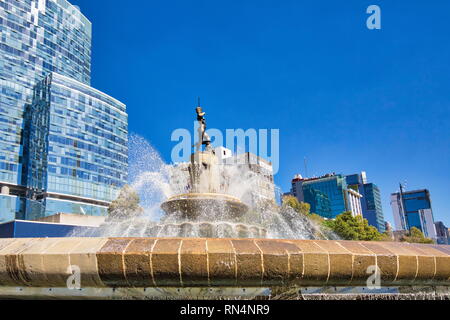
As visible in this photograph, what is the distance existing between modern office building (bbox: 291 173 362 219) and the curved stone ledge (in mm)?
131775

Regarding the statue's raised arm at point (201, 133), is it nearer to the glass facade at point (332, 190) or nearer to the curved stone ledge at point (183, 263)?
the curved stone ledge at point (183, 263)

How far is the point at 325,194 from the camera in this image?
13838 cm

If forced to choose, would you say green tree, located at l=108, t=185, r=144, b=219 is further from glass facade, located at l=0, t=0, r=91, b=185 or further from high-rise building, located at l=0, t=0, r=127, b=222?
glass facade, located at l=0, t=0, r=91, b=185

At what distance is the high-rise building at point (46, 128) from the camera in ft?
223

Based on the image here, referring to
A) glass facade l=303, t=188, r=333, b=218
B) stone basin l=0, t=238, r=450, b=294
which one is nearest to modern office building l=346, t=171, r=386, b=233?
glass facade l=303, t=188, r=333, b=218

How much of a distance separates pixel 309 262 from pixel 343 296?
1085 millimetres

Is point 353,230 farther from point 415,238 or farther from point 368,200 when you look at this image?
point 368,200

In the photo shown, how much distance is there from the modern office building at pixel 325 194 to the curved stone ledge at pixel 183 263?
131775 mm

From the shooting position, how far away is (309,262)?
3.43m

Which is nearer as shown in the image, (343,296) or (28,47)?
(343,296)

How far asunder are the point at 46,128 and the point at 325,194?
323 feet

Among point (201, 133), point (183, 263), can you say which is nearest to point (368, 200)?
point (201, 133)
